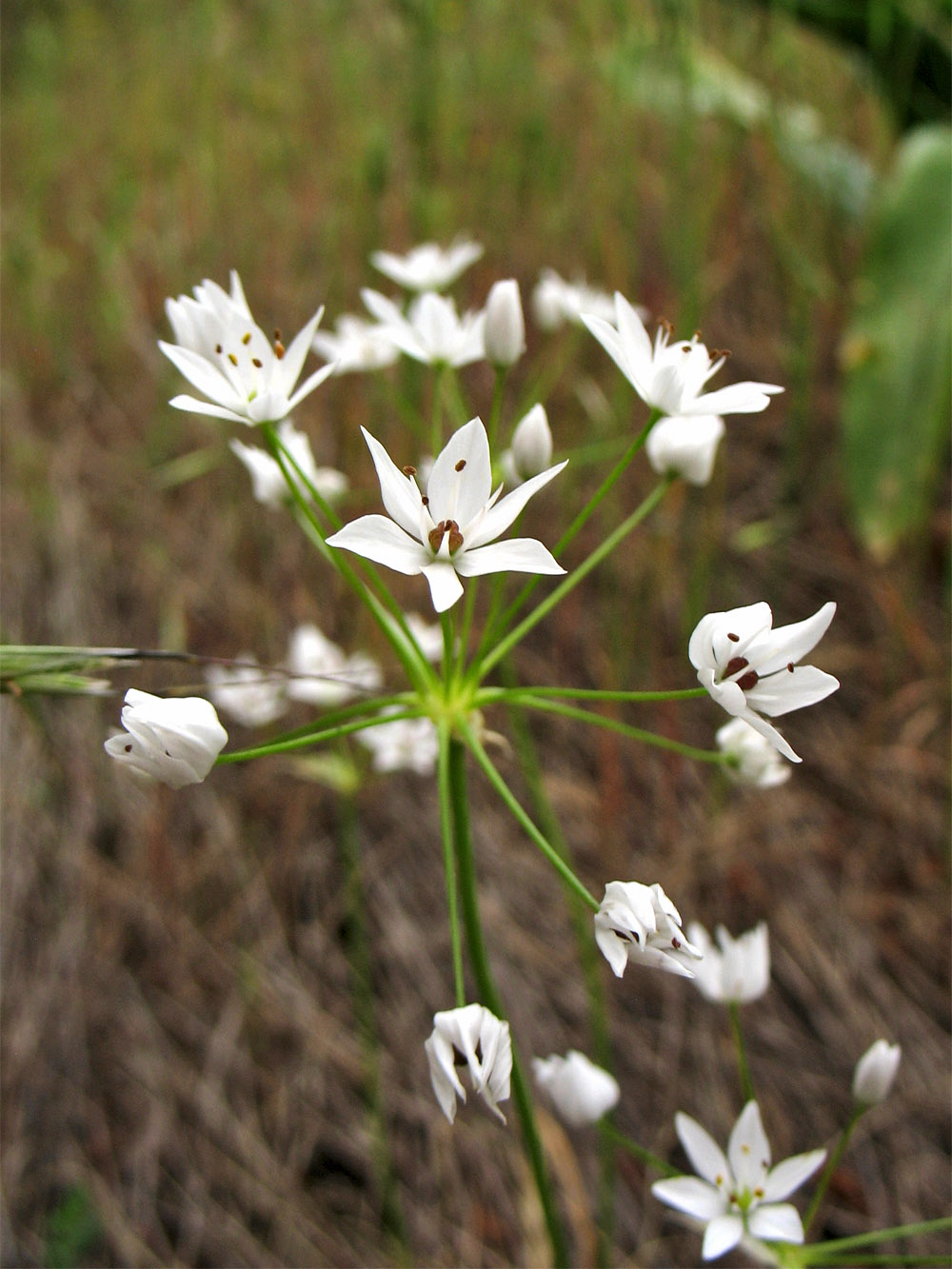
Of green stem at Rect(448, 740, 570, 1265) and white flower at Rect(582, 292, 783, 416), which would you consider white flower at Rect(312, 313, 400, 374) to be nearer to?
white flower at Rect(582, 292, 783, 416)

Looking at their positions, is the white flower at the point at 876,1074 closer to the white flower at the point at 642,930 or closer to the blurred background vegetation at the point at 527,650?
the white flower at the point at 642,930

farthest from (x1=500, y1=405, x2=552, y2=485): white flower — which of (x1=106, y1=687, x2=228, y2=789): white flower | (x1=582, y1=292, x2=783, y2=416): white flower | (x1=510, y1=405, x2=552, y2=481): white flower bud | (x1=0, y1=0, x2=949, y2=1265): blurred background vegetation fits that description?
(x1=0, y1=0, x2=949, y2=1265): blurred background vegetation

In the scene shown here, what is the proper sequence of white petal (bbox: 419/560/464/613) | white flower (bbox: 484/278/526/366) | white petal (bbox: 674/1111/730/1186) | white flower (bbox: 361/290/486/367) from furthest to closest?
white flower (bbox: 361/290/486/367), white flower (bbox: 484/278/526/366), white petal (bbox: 674/1111/730/1186), white petal (bbox: 419/560/464/613)

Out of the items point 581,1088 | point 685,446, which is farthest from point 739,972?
point 685,446

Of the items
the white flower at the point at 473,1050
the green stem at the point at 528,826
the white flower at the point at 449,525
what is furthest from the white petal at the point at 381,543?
the white flower at the point at 473,1050

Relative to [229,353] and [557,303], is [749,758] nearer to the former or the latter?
[229,353]

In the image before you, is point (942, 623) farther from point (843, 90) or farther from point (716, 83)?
point (843, 90)
